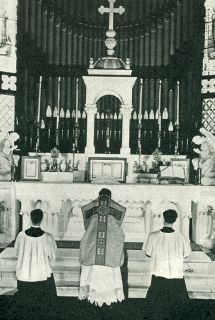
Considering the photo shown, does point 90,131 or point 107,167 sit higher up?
point 90,131

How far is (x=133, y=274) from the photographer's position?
9383 mm

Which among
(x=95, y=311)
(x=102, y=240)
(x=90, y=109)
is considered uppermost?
(x=90, y=109)

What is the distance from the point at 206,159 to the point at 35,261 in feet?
→ 13.5

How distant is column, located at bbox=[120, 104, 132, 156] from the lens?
11.2 m

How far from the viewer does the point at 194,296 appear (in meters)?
8.51

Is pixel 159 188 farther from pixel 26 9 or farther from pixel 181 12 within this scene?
pixel 26 9

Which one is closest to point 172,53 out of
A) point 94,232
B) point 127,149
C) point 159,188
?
point 127,149

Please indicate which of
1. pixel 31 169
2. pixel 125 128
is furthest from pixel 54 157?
pixel 125 128

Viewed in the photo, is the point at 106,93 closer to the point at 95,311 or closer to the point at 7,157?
the point at 7,157

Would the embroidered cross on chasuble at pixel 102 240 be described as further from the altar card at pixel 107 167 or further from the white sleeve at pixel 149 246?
the altar card at pixel 107 167

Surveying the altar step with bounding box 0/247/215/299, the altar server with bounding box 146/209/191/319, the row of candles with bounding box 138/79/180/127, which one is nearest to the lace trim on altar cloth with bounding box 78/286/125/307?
the altar step with bounding box 0/247/215/299

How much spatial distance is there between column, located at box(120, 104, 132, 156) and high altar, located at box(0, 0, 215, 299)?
17 mm

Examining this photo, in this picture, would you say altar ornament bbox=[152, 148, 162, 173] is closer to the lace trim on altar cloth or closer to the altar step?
the altar step

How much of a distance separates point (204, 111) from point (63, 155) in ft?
10.2
